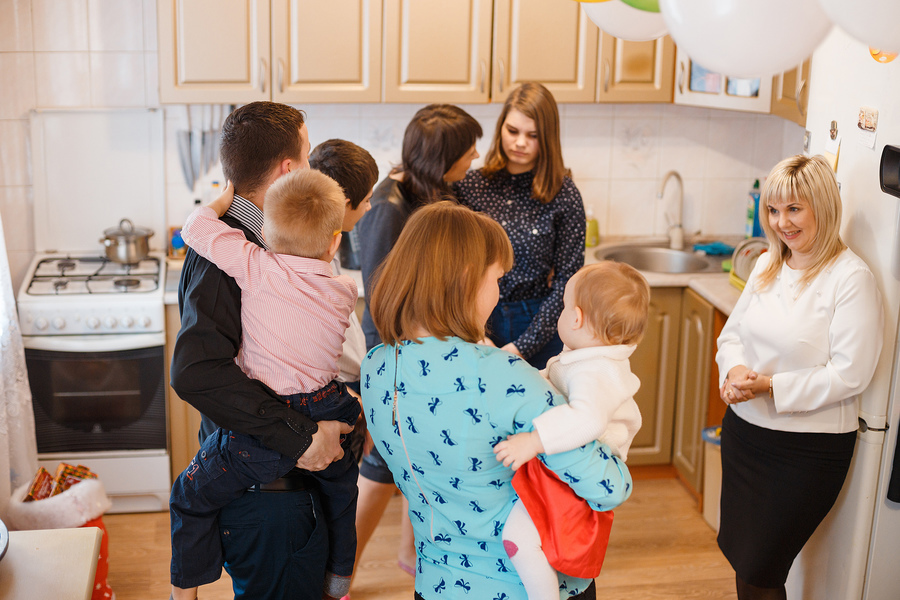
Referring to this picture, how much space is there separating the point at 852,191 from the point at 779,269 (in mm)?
243

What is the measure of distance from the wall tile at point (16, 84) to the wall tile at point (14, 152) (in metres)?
0.04

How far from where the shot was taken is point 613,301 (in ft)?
4.59

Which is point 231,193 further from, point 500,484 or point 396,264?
point 500,484

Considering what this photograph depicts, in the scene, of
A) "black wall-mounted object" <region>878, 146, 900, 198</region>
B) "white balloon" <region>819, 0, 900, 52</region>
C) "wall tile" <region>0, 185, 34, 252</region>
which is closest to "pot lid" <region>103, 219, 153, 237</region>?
"wall tile" <region>0, 185, 34, 252</region>

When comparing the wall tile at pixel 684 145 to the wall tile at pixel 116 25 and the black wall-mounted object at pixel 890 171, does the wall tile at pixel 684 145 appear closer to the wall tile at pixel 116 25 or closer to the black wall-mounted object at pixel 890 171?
the black wall-mounted object at pixel 890 171

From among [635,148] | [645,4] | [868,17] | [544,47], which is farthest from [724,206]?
[868,17]

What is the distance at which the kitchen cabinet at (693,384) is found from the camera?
3.09m

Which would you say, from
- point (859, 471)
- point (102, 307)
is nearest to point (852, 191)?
point (859, 471)

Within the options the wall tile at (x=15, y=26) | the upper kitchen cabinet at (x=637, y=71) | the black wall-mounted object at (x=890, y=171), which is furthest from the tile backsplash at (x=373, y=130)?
the black wall-mounted object at (x=890, y=171)

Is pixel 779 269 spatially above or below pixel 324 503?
above

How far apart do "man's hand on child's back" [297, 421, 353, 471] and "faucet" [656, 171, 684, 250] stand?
2.43 m

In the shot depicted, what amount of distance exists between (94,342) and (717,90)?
2435 millimetres

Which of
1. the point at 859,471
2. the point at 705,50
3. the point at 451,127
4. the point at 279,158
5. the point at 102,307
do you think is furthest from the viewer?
the point at 102,307

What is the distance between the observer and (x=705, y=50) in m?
1.06
